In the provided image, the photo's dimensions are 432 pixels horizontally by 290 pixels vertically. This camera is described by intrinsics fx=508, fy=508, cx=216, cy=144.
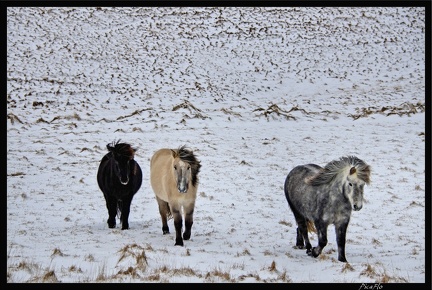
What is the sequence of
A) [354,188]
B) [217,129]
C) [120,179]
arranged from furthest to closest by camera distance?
[217,129] → [120,179] → [354,188]

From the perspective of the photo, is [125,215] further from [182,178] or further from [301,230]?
[301,230]

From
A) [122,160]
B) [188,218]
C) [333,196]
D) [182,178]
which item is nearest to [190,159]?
[182,178]

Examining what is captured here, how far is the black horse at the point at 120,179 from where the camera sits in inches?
345

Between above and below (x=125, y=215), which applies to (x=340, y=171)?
above

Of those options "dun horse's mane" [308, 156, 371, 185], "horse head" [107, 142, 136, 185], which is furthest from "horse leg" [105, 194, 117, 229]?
"dun horse's mane" [308, 156, 371, 185]

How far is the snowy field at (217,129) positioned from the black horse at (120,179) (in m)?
0.44

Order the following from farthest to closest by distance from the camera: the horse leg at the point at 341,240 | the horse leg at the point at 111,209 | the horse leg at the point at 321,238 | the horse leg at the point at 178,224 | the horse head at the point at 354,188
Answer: the horse leg at the point at 111,209 → the horse leg at the point at 178,224 → the horse leg at the point at 321,238 → the horse leg at the point at 341,240 → the horse head at the point at 354,188

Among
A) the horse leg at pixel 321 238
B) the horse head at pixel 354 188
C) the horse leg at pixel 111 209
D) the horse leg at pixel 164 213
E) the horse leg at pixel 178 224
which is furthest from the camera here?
the horse leg at pixel 111 209

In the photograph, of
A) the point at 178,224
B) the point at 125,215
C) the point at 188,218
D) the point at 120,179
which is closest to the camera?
the point at 178,224

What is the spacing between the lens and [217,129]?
19.1 meters

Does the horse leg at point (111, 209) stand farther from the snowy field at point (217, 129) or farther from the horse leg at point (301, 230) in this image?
the horse leg at point (301, 230)

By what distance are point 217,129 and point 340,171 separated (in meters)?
12.1

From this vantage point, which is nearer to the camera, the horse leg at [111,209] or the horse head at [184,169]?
the horse head at [184,169]

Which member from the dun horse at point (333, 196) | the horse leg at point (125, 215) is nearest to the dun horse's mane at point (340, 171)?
the dun horse at point (333, 196)
